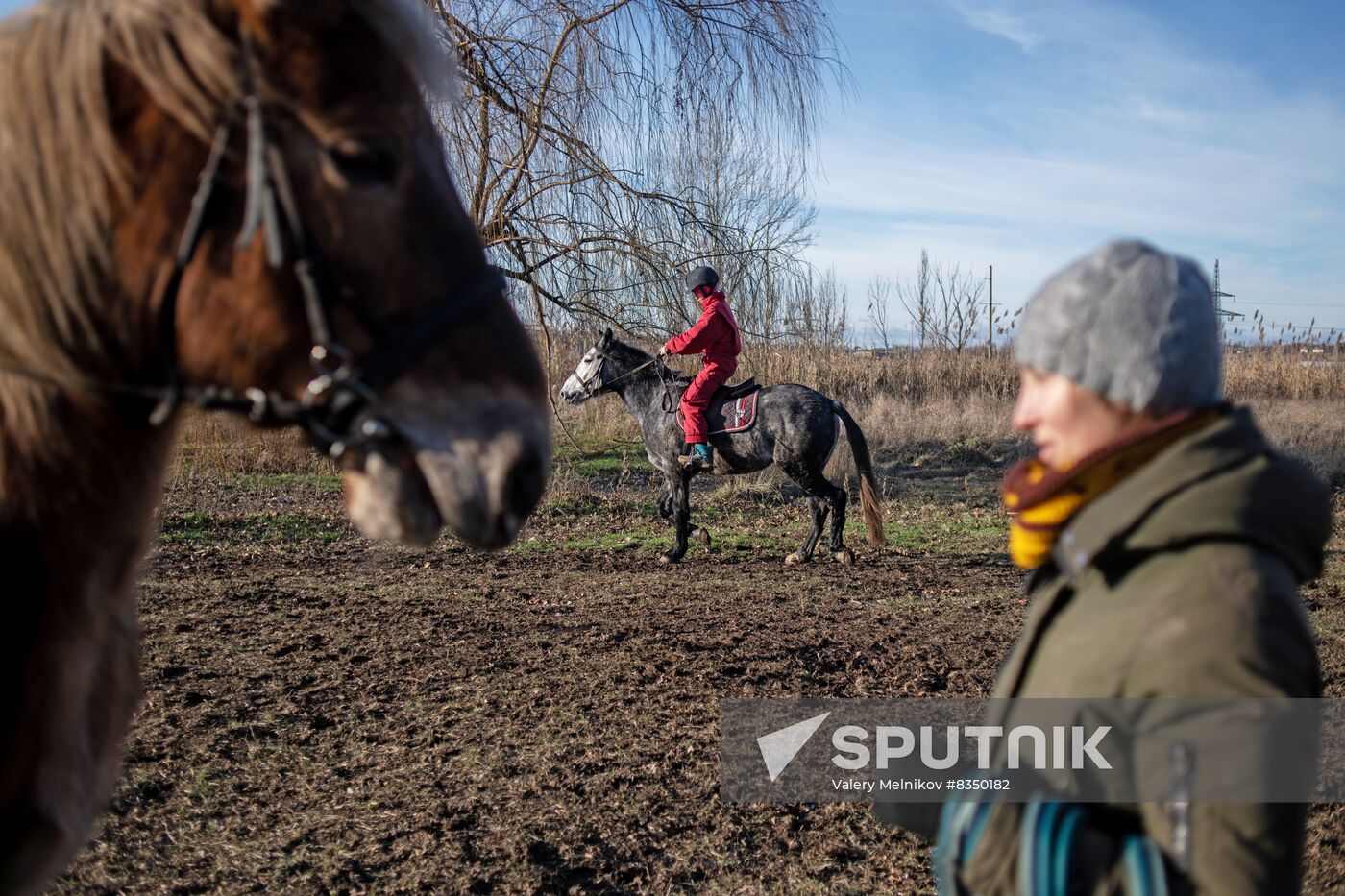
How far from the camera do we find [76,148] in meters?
1.26

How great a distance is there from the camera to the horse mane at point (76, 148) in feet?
4.14

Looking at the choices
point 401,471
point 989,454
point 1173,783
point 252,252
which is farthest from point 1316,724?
point 989,454

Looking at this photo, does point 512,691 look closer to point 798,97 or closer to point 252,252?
point 252,252

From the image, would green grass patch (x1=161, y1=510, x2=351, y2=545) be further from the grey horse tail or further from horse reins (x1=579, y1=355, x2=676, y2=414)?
the grey horse tail

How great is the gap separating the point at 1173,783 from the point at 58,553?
161cm

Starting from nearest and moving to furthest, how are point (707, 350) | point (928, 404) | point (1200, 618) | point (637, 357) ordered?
point (1200, 618) → point (707, 350) → point (637, 357) → point (928, 404)

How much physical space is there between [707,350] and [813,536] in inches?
84.1

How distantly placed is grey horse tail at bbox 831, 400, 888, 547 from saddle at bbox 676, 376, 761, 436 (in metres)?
0.87

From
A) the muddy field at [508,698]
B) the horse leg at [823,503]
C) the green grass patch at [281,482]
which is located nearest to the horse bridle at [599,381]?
the muddy field at [508,698]

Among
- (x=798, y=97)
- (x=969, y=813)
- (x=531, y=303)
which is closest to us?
(x=969, y=813)

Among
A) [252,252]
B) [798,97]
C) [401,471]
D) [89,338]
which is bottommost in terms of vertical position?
[401,471]

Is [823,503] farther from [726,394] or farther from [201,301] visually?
[201,301]

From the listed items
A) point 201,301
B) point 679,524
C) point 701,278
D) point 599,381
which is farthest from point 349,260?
point 599,381

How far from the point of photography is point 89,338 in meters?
1.28
